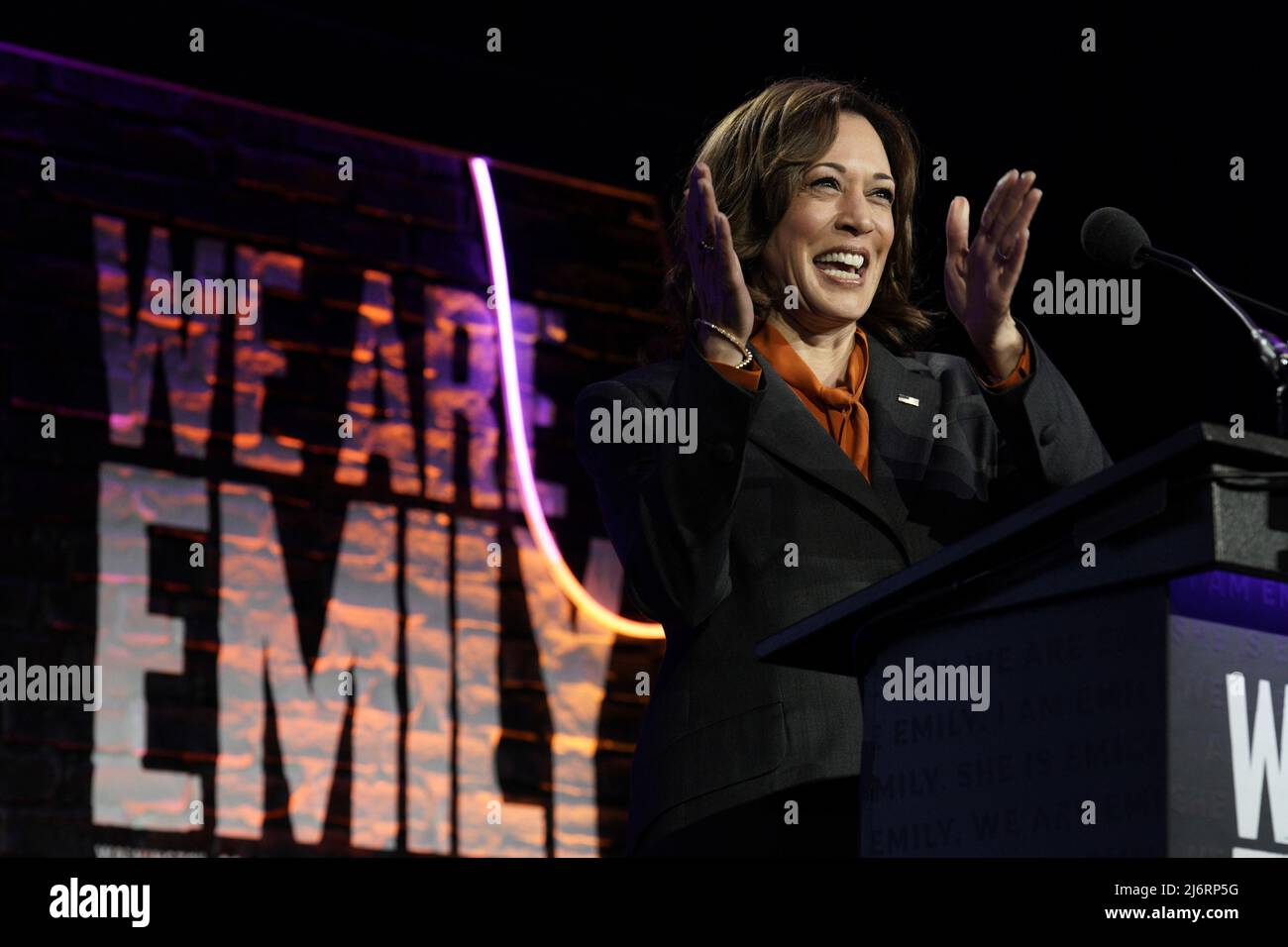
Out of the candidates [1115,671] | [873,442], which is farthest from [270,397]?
[1115,671]

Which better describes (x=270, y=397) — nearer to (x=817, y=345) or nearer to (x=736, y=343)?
(x=817, y=345)

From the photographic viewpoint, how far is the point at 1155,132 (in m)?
4.16

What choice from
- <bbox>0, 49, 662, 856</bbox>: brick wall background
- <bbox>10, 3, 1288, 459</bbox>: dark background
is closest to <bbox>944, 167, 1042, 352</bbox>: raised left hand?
<bbox>10, 3, 1288, 459</bbox>: dark background

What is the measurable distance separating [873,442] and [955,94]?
2.39m

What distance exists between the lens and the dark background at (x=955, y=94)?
4.02m

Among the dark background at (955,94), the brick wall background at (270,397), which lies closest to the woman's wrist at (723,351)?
the dark background at (955,94)

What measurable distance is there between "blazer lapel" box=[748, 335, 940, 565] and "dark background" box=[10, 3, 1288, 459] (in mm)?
1788

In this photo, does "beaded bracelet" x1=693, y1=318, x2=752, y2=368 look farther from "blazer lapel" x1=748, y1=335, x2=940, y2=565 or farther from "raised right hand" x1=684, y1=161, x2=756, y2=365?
"blazer lapel" x1=748, y1=335, x2=940, y2=565

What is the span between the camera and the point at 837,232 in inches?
90.0

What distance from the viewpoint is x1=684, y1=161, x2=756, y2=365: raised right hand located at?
1924 millimetres

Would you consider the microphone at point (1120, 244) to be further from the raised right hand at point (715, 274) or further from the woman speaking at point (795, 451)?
the raised right hand at point (715, 274)

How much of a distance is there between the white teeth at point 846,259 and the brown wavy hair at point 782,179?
0.27ft
